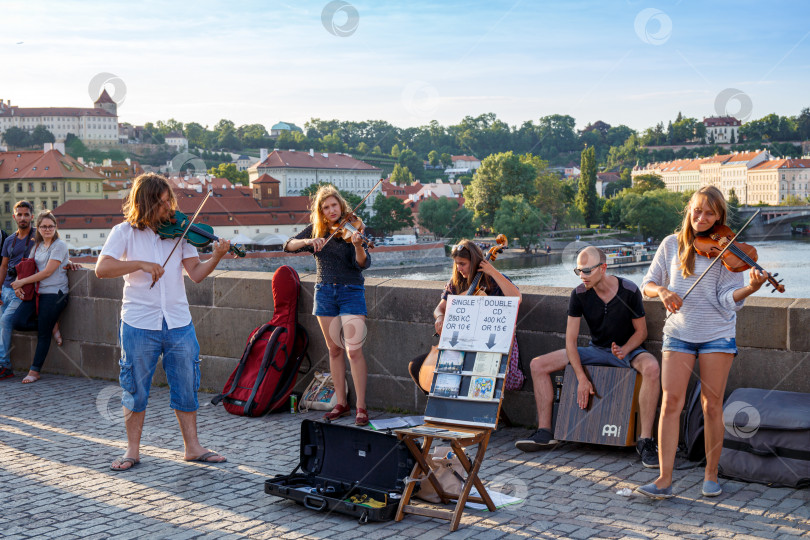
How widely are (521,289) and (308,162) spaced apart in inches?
3814

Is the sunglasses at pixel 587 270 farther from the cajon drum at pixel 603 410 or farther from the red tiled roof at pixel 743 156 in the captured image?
the red tiled roof at pixel 743 156

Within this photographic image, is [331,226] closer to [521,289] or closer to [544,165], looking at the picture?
[521,289]

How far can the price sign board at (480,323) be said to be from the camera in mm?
4672

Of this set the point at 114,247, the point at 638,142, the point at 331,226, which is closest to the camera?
the point at 114,247

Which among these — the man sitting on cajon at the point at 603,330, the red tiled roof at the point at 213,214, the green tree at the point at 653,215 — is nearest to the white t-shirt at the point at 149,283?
the man sitting on cajon at the point at 603,330

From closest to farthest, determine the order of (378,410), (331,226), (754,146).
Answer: (331,226) < (378,410) < (754,146)

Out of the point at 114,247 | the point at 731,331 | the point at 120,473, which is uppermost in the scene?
the point at 114,247

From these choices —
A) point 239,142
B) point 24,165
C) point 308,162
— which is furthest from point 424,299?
point 239,142

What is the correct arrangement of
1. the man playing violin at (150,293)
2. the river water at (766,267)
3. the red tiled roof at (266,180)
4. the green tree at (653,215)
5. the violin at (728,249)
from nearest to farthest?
the violin at (728,249), the man playing violin at (150,293), the river water at (766,267), the green tree at (653,215), the red tiled roof at (266,180)

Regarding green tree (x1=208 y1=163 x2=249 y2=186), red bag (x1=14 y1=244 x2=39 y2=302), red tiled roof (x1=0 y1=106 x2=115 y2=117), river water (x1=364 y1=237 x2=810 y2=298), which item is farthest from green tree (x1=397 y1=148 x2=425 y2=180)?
red bag (x1=14 y1=244 x2=39 y2=302)

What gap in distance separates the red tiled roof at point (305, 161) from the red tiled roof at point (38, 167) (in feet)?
88.4

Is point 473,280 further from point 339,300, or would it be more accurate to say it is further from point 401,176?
point 401,176

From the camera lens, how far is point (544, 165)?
73.5 metres

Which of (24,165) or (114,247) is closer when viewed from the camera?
(114,247)
